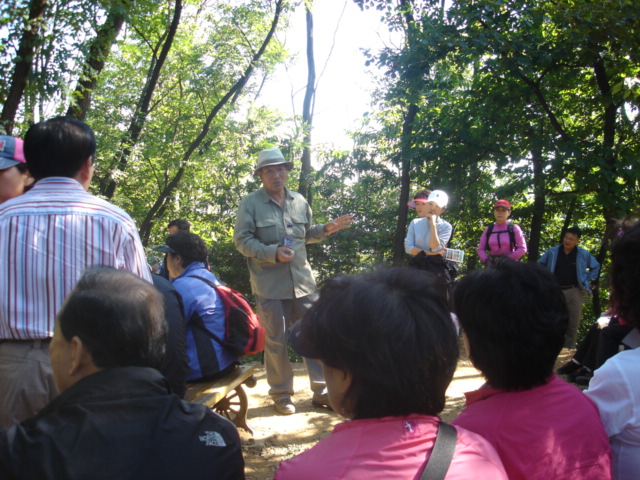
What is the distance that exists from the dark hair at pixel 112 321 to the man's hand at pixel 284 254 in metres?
2.86

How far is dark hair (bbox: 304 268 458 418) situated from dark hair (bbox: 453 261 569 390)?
357 mm

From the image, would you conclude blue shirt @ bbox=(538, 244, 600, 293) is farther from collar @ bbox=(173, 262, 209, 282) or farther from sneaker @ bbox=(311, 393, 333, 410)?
collar @ bbox=(173, 262, 209, 282)

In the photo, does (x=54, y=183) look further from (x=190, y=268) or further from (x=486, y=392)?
(x=486, y=392)

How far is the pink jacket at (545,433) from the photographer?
1486mm

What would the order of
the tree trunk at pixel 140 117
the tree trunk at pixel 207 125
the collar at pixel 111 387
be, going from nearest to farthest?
the collar at pixel 111 387 → the tree trunk at pixel 140 117 → the tree trunk at pixel 207 125

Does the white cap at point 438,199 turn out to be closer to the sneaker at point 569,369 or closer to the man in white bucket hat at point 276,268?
the man in white bucket hat at point 276,268

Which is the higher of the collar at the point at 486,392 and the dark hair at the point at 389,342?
the dark hair at the point at 389,342

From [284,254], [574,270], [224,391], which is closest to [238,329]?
[224,391]

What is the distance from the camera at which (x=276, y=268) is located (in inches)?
178

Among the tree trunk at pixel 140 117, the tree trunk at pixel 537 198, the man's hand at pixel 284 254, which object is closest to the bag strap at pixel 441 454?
the man's hand at pixel 284 254

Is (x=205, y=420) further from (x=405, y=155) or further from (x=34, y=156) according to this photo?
(x=405, y=155)

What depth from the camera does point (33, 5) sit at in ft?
15.3

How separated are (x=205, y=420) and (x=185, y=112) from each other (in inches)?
488

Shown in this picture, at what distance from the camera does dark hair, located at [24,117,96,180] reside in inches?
84.0
